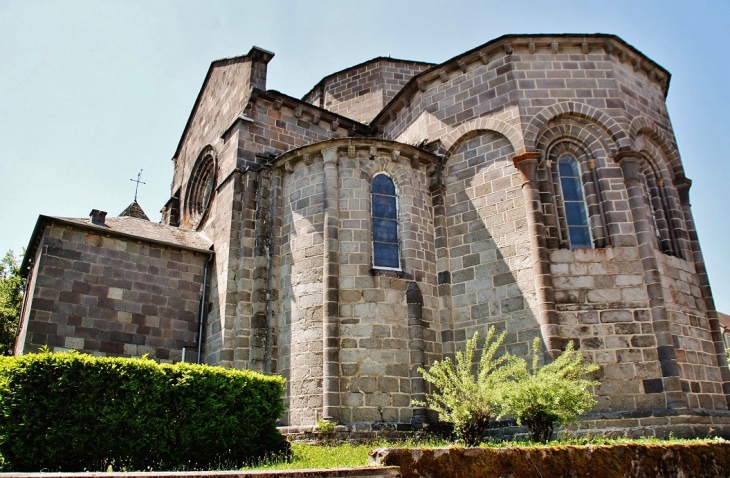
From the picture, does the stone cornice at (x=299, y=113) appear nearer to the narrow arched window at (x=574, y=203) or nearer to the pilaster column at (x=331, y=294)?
the pilaster column at (x=331, y=294)

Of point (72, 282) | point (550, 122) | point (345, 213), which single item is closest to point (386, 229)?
point (345, 213)

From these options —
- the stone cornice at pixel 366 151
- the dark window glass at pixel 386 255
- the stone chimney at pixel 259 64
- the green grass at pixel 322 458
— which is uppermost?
the stone chimney at pixel 259 64

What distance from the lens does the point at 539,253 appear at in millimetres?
12484

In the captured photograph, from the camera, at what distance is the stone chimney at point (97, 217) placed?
1492 centimetres

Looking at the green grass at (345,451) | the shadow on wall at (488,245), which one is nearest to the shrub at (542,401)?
the green grass at (345,451)

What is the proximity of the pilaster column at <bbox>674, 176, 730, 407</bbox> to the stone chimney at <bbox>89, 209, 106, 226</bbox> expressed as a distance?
588 inches

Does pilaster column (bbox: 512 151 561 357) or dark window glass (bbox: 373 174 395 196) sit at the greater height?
dark window glass (bbox: 373 174 395 196)

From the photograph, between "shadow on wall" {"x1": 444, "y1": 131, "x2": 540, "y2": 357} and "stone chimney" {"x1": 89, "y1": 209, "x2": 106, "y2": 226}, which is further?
"stone chimney" {"x1": 89, "y1": 209, "x2": 106, "y2": 226}

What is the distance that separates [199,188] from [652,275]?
578 inches

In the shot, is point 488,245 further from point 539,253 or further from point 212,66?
point 212,66

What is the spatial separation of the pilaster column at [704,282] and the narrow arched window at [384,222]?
Result: 23.5 feet

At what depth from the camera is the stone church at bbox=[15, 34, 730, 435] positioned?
476 inches

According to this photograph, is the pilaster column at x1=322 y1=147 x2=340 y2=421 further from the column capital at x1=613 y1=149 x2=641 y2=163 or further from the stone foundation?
the column capital at x1=613 y1=149 x2=641 y2=163

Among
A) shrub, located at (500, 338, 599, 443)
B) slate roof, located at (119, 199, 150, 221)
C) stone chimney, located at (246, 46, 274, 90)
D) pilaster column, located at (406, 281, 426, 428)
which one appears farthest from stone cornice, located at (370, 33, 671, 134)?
slate roof, located at (119, 199, 150, 221)
